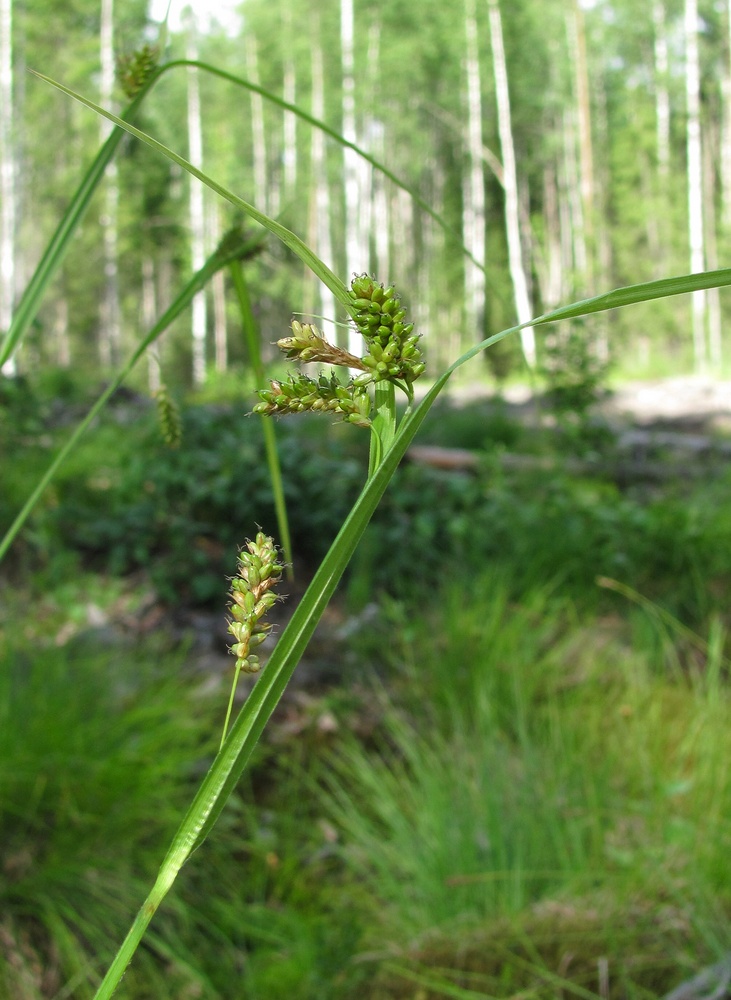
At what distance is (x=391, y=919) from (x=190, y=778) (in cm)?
76

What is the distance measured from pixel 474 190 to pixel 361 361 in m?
23.7

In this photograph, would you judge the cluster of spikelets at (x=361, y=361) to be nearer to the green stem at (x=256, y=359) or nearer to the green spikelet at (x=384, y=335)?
the green spikelet at (x=384, y=335)

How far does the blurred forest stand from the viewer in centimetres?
1805

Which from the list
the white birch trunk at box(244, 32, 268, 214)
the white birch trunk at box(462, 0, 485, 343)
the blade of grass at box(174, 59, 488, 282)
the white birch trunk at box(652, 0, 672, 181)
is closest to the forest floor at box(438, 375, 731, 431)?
the blade of grass at box(174, 59, 488, 282)

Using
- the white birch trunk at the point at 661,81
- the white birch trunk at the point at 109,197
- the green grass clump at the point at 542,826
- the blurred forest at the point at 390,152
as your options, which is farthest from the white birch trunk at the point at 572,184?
the green grass clump at the point at 542,826

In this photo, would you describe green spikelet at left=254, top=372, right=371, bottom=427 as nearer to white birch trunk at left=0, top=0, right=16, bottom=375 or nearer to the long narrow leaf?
the long narrow leaf

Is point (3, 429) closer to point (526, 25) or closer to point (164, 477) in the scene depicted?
point (164, 477)

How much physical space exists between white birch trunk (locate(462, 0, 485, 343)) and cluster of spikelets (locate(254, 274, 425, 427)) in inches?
708

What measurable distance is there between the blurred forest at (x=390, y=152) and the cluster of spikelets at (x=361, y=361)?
573 inches

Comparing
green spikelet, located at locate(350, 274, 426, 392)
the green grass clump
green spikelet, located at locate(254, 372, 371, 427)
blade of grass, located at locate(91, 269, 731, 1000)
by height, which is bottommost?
the green grass clump

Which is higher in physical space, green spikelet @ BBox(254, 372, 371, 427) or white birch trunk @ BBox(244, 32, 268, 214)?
white birch trunk @ BBox(244, 32, 268, 214)

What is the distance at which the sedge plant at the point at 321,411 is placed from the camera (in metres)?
0.29

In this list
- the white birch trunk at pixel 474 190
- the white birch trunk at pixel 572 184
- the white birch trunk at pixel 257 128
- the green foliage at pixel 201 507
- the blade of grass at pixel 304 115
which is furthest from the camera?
the white birch trunk at pixel 572 184

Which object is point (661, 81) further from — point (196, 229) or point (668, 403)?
point (668, 403)
